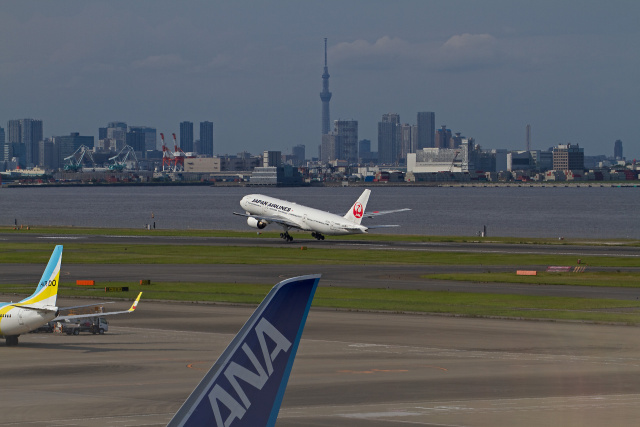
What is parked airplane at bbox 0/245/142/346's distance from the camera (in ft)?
136

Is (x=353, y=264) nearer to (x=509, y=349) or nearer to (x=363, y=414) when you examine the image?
(x=509, y=349)

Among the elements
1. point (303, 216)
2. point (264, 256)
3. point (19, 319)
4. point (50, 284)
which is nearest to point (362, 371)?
point (50, 284)

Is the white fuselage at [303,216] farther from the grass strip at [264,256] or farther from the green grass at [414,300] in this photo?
the green grass at [414,300]

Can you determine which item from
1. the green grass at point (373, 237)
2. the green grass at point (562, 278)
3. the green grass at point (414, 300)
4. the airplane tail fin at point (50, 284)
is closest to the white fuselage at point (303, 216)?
the green grass at point (373, 237)

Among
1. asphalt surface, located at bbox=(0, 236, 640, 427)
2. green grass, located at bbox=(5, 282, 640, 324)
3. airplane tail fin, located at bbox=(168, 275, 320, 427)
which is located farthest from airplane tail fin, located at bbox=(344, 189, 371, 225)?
airplane tail fin, located at bbox=(168, 275, 320, 427)

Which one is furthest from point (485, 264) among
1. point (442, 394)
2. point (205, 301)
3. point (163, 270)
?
point (442, 394)

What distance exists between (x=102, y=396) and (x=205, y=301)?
31.1m

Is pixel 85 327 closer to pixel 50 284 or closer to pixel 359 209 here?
pixel 50 284

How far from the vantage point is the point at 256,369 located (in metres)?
10.8

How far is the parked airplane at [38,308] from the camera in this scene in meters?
41.4

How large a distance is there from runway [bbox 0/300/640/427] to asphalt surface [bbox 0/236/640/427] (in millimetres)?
47

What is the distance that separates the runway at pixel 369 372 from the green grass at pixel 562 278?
22.4 meters

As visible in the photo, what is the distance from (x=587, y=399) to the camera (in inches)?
1305

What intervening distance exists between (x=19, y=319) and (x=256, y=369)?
113 ft
